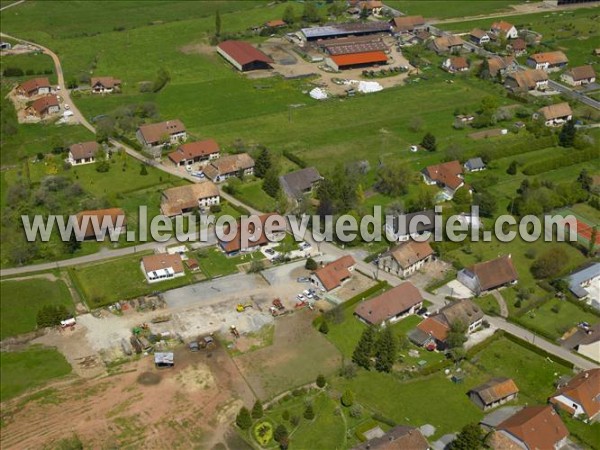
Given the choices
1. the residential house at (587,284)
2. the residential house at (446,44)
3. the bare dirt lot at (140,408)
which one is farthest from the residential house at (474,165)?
the residential house at (446,44)

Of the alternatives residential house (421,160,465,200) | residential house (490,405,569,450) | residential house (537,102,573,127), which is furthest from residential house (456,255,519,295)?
residential house (537,102,573,127)

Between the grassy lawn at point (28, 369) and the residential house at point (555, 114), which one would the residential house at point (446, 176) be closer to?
the residential house at point (555, 114)

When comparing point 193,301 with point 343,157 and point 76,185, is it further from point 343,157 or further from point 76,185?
point 343,157

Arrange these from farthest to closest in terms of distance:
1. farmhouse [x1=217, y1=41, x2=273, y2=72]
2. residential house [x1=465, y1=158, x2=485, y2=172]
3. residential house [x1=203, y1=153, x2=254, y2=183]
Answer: farmhouse [x1=217, y1=41, x2=273, y2=72] → residential house [x1=465, y1=158, x2=485, y2=172] → residential house [x1=203, y1=153, x2=254, y2=183]

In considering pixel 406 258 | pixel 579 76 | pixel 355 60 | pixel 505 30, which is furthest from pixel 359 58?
pixel 406 258

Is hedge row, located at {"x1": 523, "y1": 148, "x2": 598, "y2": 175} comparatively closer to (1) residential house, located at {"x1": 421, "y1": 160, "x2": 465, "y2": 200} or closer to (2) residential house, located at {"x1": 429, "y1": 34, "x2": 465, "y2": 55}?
(1) residential house, located at {"x1": 421, "y1": 160, "x2": 465, "y2": 200}

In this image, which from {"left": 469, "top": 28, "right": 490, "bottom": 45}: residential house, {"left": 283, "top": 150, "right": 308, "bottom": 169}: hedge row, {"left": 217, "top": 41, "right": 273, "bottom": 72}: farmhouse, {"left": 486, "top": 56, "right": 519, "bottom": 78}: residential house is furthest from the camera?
{"left": 469, "top": 28, "right": 490, "bottom": 45}: residential house

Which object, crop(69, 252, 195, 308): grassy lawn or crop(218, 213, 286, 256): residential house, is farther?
crop(218, 213, 286, 256): residential house
